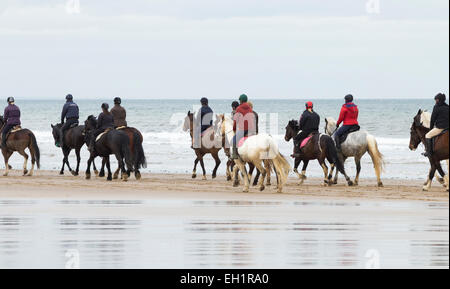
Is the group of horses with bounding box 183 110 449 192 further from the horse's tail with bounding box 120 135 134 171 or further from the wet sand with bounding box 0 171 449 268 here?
the horse's tail with bounding box 120 135 134 171

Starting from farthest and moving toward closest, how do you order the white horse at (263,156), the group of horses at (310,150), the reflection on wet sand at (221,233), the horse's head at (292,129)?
the horse's head at (292,129), the group of horses at (310,150), the white horse at (263,156), the reflection on wet sand at (221,233)

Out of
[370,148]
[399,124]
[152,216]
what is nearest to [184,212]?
[152,216]

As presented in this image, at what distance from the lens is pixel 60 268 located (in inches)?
395

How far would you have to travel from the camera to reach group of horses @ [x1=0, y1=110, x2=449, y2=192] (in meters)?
19.4

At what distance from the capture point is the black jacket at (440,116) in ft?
63.1

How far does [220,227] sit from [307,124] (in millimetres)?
Answer: 8788

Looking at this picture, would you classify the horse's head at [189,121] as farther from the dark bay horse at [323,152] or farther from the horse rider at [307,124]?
the dark bay horse at [323,152]

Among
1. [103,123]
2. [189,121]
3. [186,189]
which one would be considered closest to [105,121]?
[103,123]

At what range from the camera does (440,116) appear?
19328mm

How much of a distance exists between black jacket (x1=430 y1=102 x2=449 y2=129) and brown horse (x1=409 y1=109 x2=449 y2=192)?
0.66 ft

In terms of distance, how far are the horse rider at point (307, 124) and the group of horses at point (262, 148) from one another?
0.16 m
